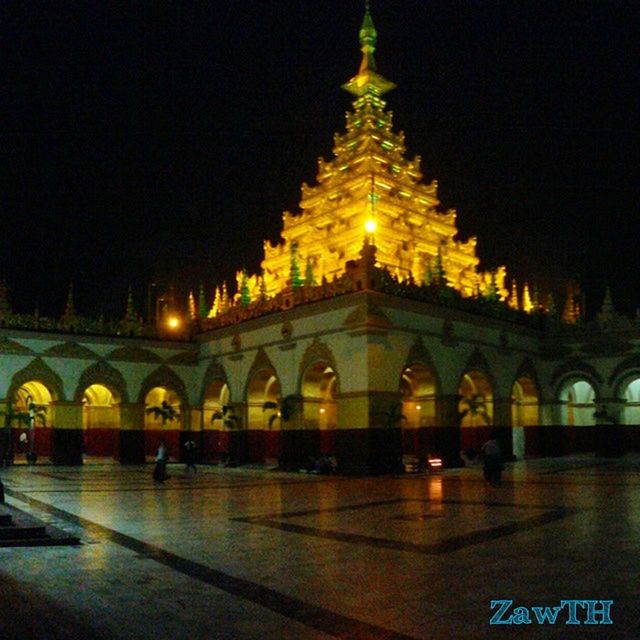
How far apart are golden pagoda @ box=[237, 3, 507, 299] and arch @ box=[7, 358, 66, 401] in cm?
866

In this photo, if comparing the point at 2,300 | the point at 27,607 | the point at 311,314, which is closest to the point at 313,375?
the point at 311,314

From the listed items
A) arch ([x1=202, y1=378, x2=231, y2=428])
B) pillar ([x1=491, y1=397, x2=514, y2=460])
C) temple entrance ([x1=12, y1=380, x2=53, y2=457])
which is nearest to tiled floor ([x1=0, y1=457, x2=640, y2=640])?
pillar ([x1=491, y1=397, x2=514, y2=460])

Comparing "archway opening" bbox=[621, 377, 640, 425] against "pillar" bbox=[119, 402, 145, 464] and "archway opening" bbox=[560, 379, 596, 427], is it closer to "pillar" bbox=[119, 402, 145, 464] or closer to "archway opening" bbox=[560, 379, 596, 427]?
"archway opening" bbox=[560, 379, 596, 427]

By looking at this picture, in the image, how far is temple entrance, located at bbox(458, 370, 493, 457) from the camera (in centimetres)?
2767

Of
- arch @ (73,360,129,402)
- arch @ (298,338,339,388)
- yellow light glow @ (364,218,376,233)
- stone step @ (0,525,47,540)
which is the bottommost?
stone step @ (0,525,47,540)

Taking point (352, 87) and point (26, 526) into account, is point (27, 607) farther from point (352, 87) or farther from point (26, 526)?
point (352, 87)

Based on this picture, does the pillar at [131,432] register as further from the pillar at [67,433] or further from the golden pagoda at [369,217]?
the golden pagoda at [369,217]

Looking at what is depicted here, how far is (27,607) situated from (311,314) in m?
19.3

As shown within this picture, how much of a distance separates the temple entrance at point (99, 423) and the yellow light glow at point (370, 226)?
1356cm

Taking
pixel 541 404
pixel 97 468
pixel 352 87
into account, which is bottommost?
pixel 97 468

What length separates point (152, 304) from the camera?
2044 inches

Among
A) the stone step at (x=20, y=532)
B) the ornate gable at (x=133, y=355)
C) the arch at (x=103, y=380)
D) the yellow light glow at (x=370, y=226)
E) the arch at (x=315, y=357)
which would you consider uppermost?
the yellow light glow at (x=370, y=226)

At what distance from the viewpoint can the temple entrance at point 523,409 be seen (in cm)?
3053

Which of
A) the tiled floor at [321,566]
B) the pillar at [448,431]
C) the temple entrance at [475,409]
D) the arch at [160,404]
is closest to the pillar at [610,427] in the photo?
the temple entrance at [475,409]
